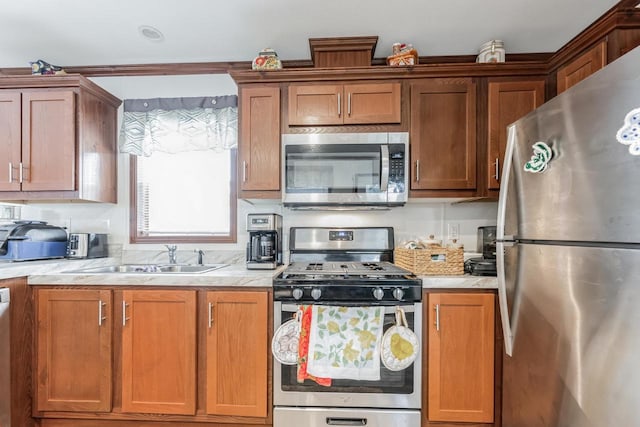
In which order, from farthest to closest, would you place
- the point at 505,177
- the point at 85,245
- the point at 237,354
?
the point at 85,245, the point at 237,354, the point at 505,177

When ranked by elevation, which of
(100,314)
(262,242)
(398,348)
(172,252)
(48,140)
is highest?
(48,140)

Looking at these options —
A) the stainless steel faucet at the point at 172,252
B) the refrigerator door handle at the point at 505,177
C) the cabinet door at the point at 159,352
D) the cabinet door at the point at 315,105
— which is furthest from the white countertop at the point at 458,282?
the stainless steel faucet at the point at 172,252

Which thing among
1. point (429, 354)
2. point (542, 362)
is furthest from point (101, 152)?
point (542, 362)

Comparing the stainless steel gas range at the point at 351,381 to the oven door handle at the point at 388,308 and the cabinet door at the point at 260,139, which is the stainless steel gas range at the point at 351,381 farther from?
the cabinet door at the point at 260,139

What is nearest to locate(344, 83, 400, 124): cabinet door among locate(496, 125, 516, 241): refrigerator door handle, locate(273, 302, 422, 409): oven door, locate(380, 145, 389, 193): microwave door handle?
locate(380, 145, 389, 193): microwave door handle

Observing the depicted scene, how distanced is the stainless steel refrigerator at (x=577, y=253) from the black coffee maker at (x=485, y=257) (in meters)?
0.33

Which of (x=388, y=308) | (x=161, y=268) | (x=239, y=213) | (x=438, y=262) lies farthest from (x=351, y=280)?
(x=161, y=268)

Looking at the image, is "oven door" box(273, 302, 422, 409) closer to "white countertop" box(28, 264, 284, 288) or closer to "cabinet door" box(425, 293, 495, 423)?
"cabinet door" box(425, 293, 495, 423)

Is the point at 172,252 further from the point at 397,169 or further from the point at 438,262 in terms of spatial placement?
the point at 438,262

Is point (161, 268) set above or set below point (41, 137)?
below

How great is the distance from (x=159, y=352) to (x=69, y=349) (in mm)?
549

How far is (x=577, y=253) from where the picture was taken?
1036 millimetres

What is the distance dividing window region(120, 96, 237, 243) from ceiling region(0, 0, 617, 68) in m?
0.42

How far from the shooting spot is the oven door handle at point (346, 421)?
5.49 feet
